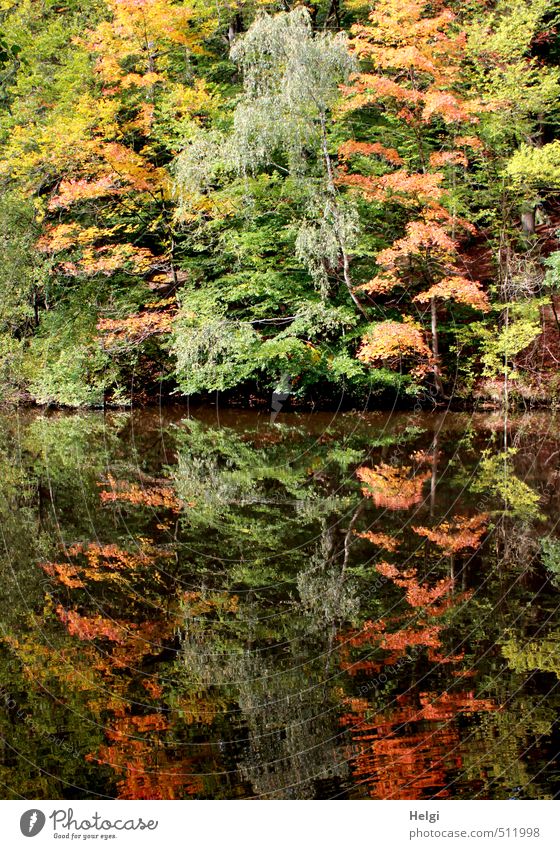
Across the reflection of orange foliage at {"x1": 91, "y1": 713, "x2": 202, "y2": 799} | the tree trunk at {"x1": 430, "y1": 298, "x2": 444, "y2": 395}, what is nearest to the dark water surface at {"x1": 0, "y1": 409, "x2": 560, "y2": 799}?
the reflection of orange foliage at {"x1": 91, "y1": 713, "x2": 202, "y2": 799}

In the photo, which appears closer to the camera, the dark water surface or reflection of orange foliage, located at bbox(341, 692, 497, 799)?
reflection of orange foliage, located at bbox(341, 692, 497, 799)

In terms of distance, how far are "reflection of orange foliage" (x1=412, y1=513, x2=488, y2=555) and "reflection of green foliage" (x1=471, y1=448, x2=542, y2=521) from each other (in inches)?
23.8

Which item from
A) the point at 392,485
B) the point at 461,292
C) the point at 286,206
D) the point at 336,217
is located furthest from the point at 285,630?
the point at 286,206

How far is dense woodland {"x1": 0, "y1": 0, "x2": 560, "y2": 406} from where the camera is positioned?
16.6 m

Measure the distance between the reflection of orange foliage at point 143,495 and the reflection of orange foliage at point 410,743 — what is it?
19.5 ft

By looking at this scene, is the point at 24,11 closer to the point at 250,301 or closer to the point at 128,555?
the point at 250,301

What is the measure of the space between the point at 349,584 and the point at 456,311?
40.8ft

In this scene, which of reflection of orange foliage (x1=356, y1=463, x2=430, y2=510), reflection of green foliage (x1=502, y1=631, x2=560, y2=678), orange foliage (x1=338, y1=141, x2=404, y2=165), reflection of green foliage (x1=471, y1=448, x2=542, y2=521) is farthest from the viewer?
orange foliage (x1=338, y1=141, x2=404, y2=165)

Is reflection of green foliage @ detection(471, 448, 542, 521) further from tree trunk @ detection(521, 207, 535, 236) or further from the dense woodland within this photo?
tree trunk @ detection(521, 207, 535, 236)

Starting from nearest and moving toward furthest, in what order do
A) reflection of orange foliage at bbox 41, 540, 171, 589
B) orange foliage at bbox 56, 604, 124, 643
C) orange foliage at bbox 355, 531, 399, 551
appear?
orange foliage at bbox 56, 604, 124, 643, reflection of orange foliage at bbox 41, 540, 171, 589, orange foliage at bbox 355, 531, 399, 551

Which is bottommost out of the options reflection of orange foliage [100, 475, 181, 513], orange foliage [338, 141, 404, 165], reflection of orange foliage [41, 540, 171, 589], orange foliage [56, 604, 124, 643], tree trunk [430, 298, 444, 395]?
orange foliage [56, 604, 124, 643]

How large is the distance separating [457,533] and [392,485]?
105 inches

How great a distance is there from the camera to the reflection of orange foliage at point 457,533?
8.63 m
